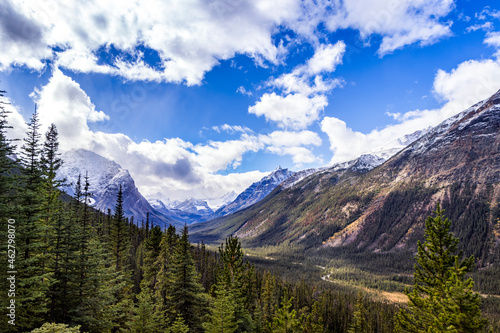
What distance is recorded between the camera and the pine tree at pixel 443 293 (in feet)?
51.7

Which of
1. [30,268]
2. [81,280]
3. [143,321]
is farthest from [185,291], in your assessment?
[30,268]

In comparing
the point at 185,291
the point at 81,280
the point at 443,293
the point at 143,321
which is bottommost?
the point at 185,291

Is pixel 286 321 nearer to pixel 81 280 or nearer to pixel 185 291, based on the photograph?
pixel 185 291

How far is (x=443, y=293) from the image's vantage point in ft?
68.7

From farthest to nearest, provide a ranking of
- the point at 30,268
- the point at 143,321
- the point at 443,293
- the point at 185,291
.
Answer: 1. the point at 185,291
2. the point at 143,321
3. the point at 443,293
4. the point at 30,268

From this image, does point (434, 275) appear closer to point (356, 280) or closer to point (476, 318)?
point (476, 318)

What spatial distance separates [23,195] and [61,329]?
8.75 m

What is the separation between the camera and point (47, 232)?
18891 mm

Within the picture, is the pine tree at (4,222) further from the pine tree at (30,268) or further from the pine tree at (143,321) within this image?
the pine tree at (143,321)

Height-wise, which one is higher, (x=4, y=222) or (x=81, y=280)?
(x=4, y=222)

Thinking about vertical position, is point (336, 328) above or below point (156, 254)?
below

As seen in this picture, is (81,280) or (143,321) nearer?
(81,280)

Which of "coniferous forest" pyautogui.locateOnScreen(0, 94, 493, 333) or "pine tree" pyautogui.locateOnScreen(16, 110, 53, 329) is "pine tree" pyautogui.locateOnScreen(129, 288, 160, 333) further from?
"pine tree" pyautogui.locateOnScreen(16, 110, 53, 329)

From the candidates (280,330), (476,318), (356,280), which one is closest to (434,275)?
(476,318)
